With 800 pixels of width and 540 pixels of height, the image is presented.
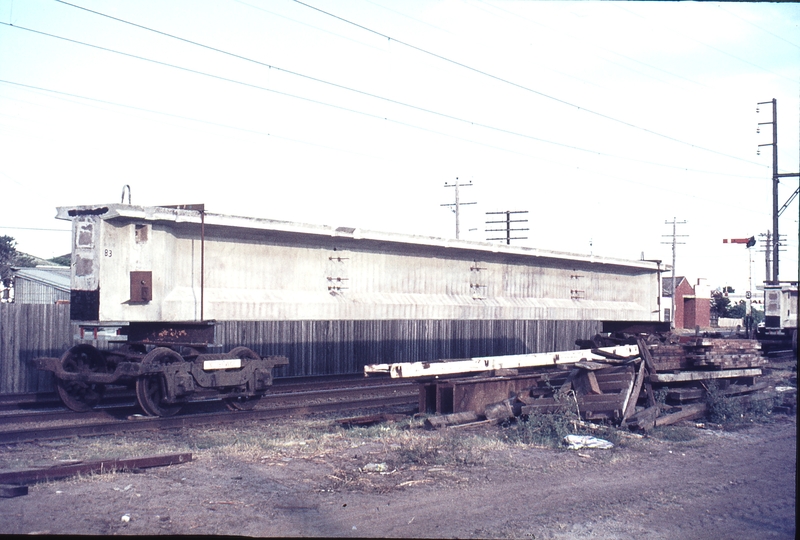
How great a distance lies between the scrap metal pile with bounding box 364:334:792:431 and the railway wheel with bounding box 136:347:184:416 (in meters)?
3.36

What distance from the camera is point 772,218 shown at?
3100 cm

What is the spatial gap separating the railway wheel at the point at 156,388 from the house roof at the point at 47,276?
19.8 metres

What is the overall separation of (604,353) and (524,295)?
4.44m

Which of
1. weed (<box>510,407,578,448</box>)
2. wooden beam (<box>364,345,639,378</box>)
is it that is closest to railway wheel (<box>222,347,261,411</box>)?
wooden beam (<box>364,345,639,378</box>)

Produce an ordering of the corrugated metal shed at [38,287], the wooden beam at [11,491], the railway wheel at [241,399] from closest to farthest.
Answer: the wooden beam at [11,491], the railway wheel at [241,399], the corrugated metal shed at [38,287]

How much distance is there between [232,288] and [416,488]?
6074 millimetres

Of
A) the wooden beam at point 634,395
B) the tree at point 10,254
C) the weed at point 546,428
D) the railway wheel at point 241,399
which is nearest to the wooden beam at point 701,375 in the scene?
the wooden beam at point 634,395

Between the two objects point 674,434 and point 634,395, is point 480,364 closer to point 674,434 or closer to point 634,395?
point 634,395

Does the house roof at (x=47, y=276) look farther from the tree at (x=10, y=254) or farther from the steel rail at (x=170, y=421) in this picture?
the steel rail at (x=170, y=421)

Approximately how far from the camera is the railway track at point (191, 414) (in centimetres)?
1054

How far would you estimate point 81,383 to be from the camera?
41.0 feet

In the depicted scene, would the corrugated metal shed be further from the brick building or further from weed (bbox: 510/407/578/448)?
the brick building

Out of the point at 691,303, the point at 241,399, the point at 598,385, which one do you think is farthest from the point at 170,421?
the point at 691,303

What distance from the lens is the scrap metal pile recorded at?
11.2 m
